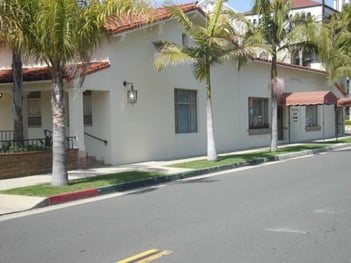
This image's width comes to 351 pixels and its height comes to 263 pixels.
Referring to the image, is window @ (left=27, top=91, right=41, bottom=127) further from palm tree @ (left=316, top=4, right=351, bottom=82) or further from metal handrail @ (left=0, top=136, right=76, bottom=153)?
palm tree @ (left=316, top=4, right=351, bottom=82)

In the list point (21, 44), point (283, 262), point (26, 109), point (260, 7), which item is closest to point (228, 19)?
point (260, 7)

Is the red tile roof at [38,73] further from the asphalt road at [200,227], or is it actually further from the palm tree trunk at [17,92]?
the asphalt road at [200,227]

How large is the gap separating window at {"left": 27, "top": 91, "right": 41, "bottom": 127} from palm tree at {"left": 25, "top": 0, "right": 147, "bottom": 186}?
7.00 m

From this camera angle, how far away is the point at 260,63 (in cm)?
2850

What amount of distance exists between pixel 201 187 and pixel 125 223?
4871 millimetres

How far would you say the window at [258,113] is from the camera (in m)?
28.2

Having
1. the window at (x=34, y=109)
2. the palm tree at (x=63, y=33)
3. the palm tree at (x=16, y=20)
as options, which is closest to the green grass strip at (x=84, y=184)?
the palm tree at (x=63, y=33)

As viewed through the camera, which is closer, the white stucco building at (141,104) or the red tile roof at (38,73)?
the red tile roof at (38,73)

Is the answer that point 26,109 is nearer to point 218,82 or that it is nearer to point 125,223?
point 218,82

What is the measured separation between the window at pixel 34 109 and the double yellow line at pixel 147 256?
558 inches

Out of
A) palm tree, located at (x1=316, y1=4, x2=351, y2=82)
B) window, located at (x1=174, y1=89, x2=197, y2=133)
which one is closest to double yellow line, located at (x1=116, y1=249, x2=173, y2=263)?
window, located at (x1=174, y1=89, x2=197, y2=133)

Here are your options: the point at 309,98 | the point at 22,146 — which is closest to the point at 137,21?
the point at 22,146

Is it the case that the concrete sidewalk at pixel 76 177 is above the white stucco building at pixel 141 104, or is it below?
below

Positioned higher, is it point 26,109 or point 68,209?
point 26,109
